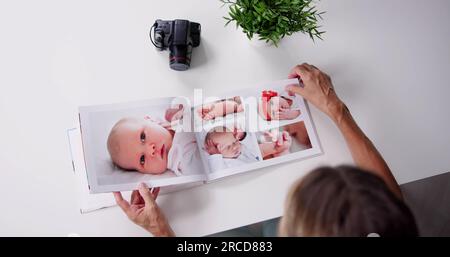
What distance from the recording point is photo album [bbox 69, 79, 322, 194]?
79cm

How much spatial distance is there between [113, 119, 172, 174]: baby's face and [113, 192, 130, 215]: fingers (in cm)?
6

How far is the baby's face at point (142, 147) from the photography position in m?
0.80

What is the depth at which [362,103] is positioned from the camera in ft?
3.08

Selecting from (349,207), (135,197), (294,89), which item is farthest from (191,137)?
(349,207)

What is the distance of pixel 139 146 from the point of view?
31.4 inches

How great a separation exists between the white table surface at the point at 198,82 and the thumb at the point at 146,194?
5 centimetres

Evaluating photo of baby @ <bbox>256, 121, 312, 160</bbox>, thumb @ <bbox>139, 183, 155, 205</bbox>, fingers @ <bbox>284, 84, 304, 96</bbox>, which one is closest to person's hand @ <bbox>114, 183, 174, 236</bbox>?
thumb @ <bbox>139, 183, 155, 205</bbox>

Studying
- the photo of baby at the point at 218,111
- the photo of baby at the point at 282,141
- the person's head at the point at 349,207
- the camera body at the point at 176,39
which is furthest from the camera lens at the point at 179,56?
the person's head at the point at 349,207

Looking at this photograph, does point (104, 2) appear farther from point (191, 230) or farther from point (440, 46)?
point (440, 46)

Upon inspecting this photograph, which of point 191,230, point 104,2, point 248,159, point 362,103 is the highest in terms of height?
point 104,2

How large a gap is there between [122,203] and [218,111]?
31 cm

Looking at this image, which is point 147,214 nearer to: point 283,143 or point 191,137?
point 191,137
